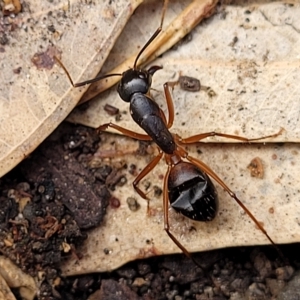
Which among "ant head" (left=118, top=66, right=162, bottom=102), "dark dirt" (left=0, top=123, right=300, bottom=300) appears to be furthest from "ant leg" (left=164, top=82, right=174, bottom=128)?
"dark dirt" (left=0, top=123, right=300, bottom=300)

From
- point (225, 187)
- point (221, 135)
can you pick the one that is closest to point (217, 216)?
point (225, 187)

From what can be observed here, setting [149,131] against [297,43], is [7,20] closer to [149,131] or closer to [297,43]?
[149,131]

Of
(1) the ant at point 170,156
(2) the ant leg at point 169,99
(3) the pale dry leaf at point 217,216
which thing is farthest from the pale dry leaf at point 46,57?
(3) the pale dry leaf at point 217,216

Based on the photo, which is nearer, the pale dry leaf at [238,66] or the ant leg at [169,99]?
the pale dry leaf at [238,66]

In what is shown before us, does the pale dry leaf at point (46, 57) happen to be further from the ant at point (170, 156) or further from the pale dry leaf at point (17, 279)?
the pale dry leaf at point (17, 279)

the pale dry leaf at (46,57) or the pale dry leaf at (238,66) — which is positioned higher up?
A: the pale dry leaf at (46,57)

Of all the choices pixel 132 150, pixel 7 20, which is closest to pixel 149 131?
pixel 132 150
